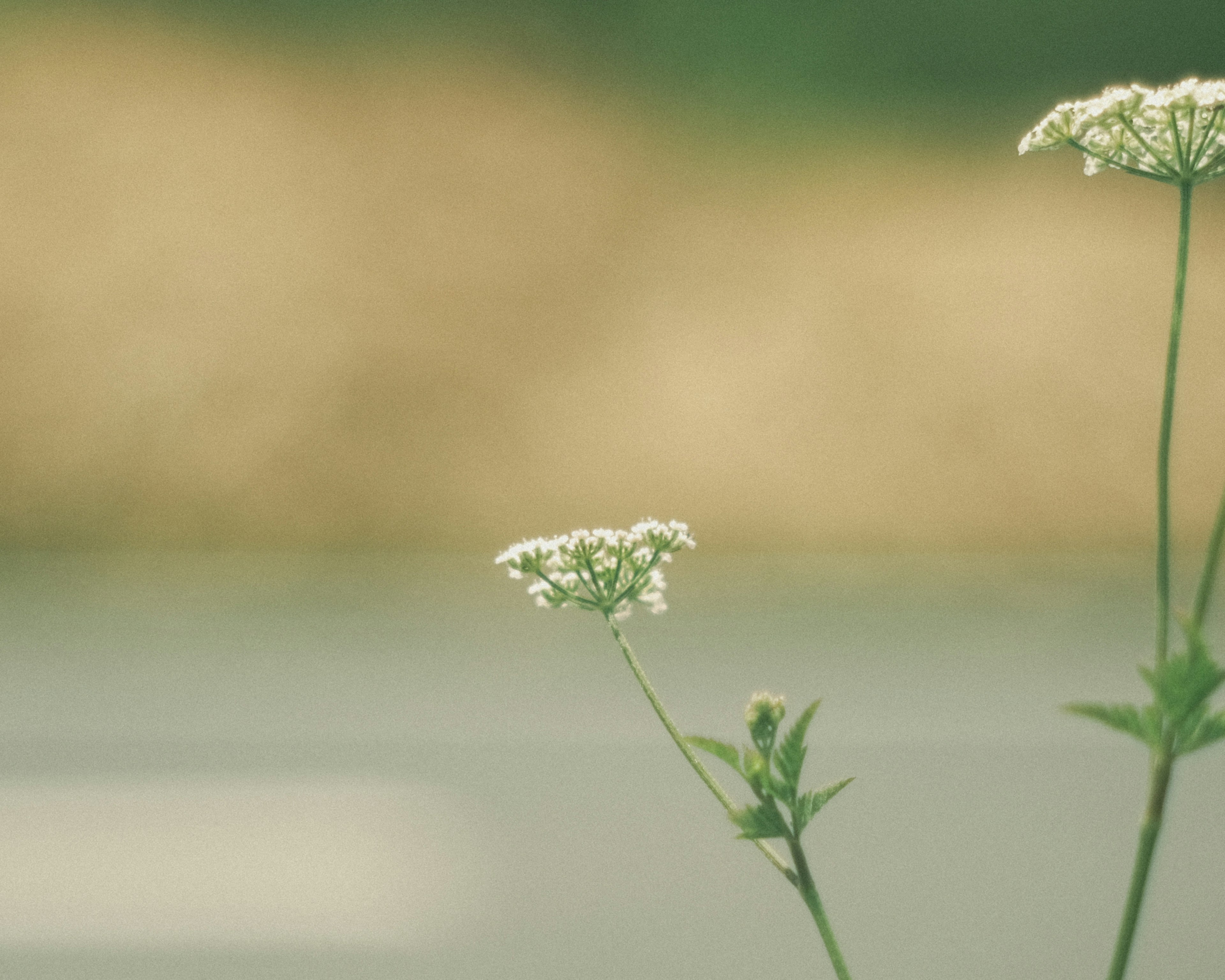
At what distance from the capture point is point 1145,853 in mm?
299

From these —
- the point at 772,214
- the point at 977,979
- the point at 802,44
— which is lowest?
the point at 977,979

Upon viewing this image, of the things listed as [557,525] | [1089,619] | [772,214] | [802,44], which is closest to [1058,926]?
[1089,619]

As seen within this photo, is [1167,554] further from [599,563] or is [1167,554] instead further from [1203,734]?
[599,563]

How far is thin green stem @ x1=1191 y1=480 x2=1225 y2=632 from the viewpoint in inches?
11.1

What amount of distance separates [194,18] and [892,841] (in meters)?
3.62

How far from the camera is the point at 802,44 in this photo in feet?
12.9

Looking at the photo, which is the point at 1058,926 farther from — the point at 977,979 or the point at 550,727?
the point at 550,727

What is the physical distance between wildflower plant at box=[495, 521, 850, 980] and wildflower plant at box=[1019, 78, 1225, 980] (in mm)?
87

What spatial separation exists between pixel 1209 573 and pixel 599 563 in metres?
0.24

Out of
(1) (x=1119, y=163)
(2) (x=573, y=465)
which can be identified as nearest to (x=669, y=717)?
(1) (x=1119, y=163)

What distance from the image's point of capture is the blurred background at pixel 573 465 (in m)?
1.85

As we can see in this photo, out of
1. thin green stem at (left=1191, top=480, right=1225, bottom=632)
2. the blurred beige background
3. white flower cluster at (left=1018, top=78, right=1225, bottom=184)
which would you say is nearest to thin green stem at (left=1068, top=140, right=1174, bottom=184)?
white flower cluster at (left=1018, top=78, right=1225, bottom=184)

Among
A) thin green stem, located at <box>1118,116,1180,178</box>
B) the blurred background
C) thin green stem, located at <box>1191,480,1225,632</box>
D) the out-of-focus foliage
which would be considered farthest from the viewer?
the out-of-focus foliage

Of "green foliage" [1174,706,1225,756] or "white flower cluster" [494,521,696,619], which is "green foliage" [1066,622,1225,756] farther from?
"white flower cluster" [494,521,696,619]
